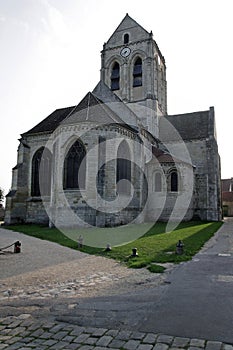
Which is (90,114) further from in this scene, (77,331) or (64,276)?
(77,331)

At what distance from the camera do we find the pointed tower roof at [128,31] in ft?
105

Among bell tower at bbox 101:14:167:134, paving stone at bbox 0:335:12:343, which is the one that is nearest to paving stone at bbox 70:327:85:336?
paving stone at bbox 0:335:12:343

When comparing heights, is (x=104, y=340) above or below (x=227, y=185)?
below

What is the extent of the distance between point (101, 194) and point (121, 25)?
24.3 meters

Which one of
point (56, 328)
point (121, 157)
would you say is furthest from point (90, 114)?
point (56, 328)

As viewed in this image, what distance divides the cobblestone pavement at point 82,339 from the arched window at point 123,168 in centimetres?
1607

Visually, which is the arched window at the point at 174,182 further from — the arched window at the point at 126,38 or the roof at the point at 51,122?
the arched window at the point at 126,38

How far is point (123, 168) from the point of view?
20.7 m

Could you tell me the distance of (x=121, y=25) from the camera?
33.4m

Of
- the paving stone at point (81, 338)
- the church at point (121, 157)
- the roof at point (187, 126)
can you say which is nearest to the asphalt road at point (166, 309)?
the paving stone at point (81, 338)

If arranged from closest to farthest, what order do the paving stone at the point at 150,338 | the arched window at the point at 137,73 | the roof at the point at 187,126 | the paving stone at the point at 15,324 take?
1. the paving stone at the point at 150,338
2. the paving stone at the point at 15,324
3. the roof at the point at 187,126
4. the arched window at the point at 137,73

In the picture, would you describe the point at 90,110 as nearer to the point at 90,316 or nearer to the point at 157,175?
the point at 157,175

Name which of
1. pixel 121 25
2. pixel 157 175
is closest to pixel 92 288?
pixel 157 175

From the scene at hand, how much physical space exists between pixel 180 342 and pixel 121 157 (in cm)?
1756
